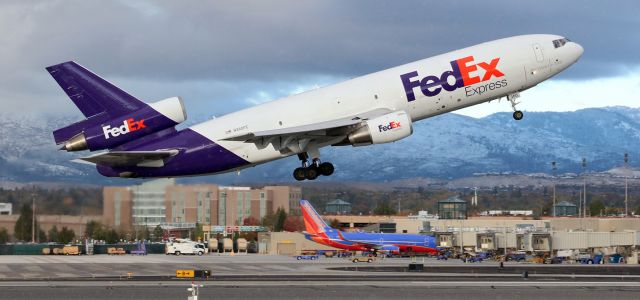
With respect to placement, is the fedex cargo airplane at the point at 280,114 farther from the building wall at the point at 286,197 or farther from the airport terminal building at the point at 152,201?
the building wall at the point at 286,197

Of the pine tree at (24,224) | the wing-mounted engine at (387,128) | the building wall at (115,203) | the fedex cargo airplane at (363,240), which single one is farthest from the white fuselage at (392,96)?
the fedex cargo airplane at (363,240)

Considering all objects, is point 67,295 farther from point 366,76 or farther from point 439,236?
point 439,236

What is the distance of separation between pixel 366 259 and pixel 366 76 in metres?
64.7

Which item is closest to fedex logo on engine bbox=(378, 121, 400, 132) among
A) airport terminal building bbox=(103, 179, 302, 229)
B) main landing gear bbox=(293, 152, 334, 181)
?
main landing gear bbox=(293, 152, 334, 181)

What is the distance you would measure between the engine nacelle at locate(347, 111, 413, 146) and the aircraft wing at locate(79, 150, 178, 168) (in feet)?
37.4

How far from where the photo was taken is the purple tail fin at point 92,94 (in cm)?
6531

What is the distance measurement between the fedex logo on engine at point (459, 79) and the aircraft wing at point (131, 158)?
1426 centimetres

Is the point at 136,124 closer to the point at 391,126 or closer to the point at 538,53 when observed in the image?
the point at 391,126

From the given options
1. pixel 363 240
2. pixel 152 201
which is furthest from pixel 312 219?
pixel 152 201

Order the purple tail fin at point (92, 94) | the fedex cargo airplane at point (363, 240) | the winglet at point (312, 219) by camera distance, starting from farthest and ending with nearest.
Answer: the fedex cargo airplane at point (363, 240) → the winglet at point (312, 219) → the purple tail fin at point (92, 94)

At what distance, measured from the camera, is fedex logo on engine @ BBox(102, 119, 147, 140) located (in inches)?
2542

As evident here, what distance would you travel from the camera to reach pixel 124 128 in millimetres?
64875

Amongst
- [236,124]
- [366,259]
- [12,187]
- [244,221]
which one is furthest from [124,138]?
[244,221]

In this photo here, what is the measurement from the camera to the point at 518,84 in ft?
220
